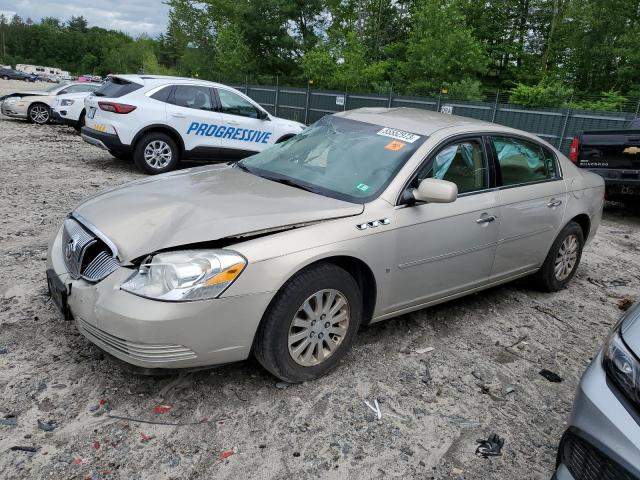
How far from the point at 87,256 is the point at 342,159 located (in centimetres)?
177

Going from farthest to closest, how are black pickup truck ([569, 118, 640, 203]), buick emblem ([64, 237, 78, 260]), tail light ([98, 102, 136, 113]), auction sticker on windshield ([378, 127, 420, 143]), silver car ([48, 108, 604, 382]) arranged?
tail light ([98, 102, 136, 113]), black pickup truck ([569, 118, 640, 203]), auction sticker on windshield ([378, 127, 420, 143]), buick emblem ([64, 237, 78, 260]), silver car ([48, 108, 604, 382])

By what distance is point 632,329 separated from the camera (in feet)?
7.41

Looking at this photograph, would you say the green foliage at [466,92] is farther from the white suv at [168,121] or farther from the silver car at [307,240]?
the silver car at [307,240]

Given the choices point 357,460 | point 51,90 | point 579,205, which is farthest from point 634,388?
point 51,90

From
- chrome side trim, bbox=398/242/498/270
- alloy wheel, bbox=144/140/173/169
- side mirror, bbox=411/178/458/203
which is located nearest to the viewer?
side mirror, bbox=411/178/458/203

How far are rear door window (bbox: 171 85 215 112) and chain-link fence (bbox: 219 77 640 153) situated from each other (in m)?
7.43

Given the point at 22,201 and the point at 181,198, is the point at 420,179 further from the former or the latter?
the point at 22,201

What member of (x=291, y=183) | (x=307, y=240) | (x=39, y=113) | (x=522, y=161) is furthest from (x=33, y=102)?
(x=307, y=240)

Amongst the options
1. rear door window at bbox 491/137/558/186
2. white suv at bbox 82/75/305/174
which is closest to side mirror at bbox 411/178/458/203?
rear door window at bbox 491/137/558/186

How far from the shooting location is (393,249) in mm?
3465

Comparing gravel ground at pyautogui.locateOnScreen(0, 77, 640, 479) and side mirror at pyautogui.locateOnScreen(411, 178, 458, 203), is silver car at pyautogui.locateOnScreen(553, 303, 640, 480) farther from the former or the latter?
side mirror at pyautogui.locateOnScreen(411, 178, 458, 203)

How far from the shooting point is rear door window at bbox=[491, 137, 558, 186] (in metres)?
4.32

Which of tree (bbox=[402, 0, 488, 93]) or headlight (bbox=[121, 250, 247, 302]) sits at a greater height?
tree (bbox=[402, 0, 488, 93])

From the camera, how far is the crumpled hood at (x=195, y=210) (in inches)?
115
